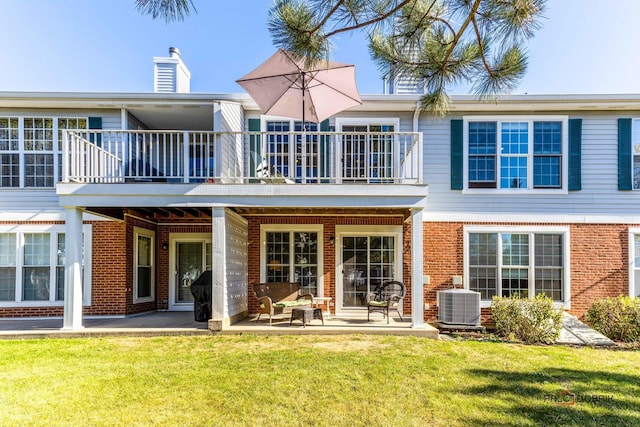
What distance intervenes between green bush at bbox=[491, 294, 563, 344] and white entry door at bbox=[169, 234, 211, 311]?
727 cm

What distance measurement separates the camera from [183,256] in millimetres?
10414

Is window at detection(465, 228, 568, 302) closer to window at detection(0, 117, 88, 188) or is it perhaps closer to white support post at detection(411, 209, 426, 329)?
white support post at detection(411, 209, 426, 329)

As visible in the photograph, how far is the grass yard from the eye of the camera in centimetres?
402

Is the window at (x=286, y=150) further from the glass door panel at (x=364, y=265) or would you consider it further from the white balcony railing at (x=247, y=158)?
the glass door panel at (x=364, y=265)

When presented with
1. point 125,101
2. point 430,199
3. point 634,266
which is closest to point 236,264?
point 125,101

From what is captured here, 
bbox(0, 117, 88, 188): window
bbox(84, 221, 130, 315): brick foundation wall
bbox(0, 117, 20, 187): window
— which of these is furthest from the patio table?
bbox(0, 117, 20, 187): window

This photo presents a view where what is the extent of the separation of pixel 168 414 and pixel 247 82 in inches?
218

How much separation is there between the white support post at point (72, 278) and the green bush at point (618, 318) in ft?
34.2

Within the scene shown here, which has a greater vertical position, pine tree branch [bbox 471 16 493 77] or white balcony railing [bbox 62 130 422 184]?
pine tree branch [bbox 471 16 493 77]

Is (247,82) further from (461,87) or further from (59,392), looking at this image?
(59,392)

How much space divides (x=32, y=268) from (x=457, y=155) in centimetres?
1018

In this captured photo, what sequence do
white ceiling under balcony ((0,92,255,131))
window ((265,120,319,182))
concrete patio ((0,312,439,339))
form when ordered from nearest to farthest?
concrete patio ((0,312,439,339))
white ceiling under balcony ((0,92,255,131))
window ((265,120,319,182))

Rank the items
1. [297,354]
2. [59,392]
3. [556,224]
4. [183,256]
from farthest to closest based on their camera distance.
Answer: [183,256], [556,224], [297,354], [59,392]

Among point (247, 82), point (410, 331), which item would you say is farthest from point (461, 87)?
point (410, 331)
